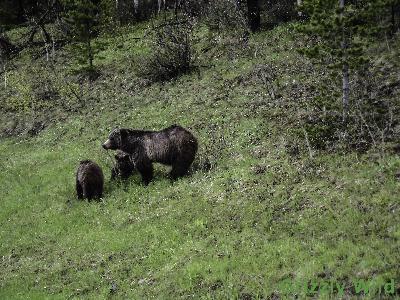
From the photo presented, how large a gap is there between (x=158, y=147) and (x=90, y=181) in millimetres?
2228

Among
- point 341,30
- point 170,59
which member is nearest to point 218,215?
point 341,30

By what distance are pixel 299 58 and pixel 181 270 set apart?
41.8 ft

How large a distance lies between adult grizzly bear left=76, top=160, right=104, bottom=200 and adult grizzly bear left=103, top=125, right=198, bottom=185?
3.71 feet

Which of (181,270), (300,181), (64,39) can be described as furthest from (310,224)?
(64,39)

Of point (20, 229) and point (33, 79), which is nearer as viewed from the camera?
point (20, 229)

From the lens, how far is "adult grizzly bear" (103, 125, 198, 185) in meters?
13.9

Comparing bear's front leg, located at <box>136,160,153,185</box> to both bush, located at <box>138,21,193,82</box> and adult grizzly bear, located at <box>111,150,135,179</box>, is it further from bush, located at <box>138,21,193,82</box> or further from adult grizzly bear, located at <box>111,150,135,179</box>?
bush, located at <box>138,21,193,82</box>

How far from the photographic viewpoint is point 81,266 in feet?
37.0

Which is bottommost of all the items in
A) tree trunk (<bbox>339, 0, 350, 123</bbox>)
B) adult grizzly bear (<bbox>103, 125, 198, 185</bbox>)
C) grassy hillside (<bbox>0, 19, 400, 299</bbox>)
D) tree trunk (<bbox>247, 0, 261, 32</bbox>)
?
grassy hillside (<bbox>0, 19, 400, 299</bbox>)

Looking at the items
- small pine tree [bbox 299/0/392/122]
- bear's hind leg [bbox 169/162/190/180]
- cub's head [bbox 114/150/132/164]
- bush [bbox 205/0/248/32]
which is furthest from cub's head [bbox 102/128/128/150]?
bush [bbox 205/0/248/32]

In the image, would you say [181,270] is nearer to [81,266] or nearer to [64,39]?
[81,266]

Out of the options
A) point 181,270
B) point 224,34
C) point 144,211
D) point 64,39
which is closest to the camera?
point 181,270

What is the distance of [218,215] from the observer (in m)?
11.6

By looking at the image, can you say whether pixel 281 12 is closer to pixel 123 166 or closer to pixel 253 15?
pixel 253 15
